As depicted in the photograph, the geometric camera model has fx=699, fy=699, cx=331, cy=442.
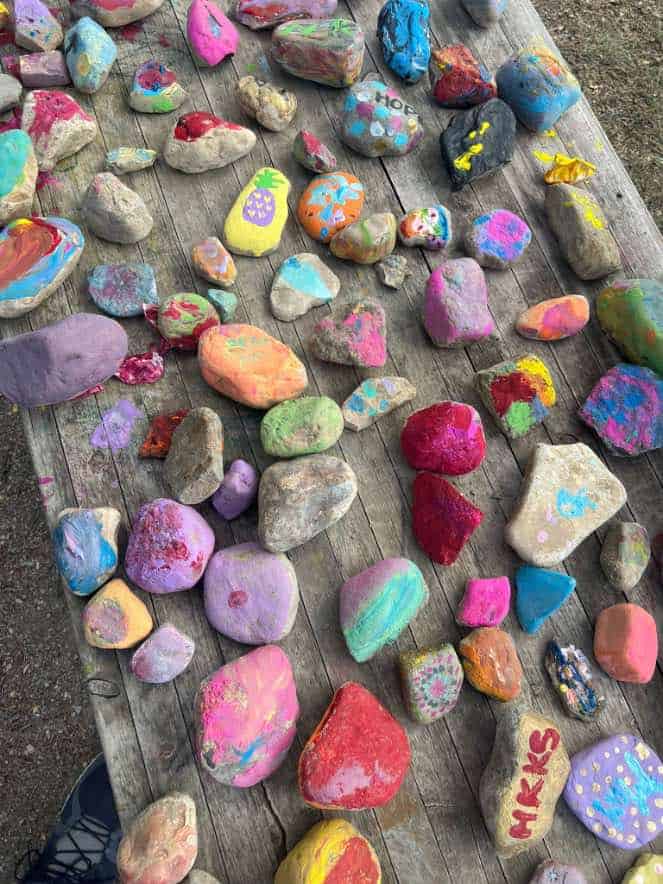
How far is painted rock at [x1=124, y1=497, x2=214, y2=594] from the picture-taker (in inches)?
51.3

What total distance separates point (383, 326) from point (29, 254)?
77 centimetres

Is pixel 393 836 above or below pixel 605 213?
below

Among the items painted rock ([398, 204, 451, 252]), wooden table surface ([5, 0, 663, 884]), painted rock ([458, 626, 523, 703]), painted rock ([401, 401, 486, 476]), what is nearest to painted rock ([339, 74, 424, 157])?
wooden table surface ([5, 0, 663, 884])

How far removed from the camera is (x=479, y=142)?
1.65 metres

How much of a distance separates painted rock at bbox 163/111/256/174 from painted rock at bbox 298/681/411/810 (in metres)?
1.20

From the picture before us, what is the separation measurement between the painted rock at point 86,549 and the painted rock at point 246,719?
29 centimetres

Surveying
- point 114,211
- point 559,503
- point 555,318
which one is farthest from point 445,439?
point 114,211

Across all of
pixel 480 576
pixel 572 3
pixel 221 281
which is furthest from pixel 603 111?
pixel 480 576

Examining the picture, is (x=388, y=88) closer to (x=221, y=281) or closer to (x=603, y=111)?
(x=221, y=281)

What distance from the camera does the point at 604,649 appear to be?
139 centimetres

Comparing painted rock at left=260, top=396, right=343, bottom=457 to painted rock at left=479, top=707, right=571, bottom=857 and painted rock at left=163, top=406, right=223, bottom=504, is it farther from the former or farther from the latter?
painted rock at left=479, top=707, right=571, bottom=857

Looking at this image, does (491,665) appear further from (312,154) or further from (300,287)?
(312,154)

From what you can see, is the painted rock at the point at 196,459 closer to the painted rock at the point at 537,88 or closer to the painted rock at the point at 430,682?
the painted rock at the point at 430,682

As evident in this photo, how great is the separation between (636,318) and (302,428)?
78cm
